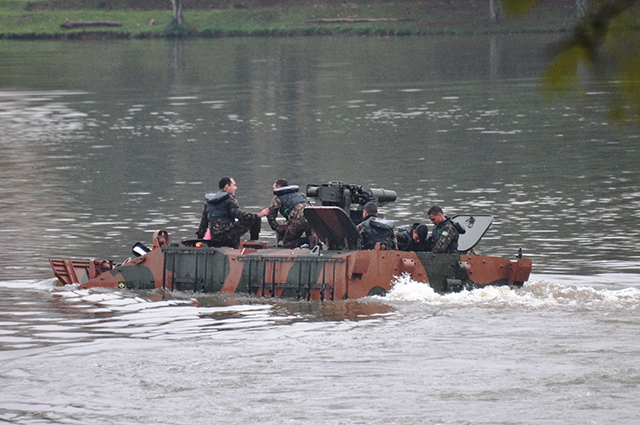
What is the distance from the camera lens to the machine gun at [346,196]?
14633mm

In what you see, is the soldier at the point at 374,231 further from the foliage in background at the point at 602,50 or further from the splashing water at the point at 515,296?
the foliage in background at the point at 602,50

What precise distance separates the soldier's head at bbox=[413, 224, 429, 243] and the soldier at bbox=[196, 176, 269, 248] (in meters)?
2.33

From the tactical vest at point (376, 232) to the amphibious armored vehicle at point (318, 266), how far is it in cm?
18

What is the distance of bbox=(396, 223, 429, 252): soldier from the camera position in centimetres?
1461

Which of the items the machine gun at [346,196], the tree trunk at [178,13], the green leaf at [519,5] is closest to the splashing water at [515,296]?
the machine gun at [346,196]

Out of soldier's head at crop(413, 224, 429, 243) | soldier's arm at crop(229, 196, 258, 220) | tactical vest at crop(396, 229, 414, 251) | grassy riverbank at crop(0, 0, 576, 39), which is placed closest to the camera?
soldier's head at crop(413, 224, 429, 243)

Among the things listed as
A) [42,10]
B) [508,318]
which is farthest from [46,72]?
[508,318]

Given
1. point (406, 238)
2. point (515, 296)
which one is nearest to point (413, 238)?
point (406, 238)

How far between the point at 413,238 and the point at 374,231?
0.70 meters

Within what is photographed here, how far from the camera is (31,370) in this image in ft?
36.2

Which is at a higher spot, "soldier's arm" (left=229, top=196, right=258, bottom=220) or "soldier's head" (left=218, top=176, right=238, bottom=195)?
"soldier's head" (left=218, top=176, right=238, bottom=195)

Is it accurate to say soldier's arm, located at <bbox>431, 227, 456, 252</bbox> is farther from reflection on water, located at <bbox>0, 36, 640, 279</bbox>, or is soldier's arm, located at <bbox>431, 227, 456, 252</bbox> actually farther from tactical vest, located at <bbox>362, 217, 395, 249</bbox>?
reflection on water, located at <bbox>0, 36, 640, 279</bbox>

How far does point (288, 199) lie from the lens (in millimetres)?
15430

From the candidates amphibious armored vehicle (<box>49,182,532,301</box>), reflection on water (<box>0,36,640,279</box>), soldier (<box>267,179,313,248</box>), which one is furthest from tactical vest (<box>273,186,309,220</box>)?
reflection on water (<box>0,36,640,279</box>)
